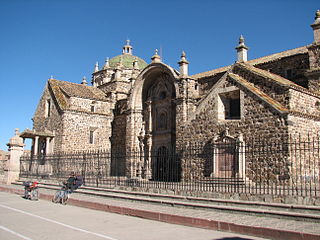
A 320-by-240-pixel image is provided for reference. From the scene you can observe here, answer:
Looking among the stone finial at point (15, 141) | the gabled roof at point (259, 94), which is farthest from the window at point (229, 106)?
the stone finial at point (15, 141)

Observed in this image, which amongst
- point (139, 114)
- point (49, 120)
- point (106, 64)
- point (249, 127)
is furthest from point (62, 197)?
point (106, 64)

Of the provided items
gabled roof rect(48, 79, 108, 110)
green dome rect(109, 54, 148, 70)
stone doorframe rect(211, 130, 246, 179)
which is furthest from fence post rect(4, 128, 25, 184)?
green dome rect(109, 54, 148, 70)

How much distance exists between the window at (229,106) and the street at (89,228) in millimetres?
9491

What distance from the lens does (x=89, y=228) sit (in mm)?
8727

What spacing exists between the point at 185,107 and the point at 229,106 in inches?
157

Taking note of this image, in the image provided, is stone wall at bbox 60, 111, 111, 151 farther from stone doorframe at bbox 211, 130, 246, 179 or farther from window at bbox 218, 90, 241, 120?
stone doorframe at bbox 211, 130, 246, 179

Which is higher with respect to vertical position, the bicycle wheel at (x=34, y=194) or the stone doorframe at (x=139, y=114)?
the stone doorframe at (x=139, y=114)

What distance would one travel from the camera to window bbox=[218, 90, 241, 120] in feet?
60.8

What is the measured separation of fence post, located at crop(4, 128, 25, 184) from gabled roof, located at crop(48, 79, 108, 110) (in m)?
6.36

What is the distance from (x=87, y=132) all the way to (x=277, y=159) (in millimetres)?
18669

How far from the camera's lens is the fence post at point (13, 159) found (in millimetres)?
22625

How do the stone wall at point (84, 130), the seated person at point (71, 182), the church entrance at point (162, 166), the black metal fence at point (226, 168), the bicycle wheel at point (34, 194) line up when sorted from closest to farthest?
the black metal fence at point (226, 168)
the church entrance at point (162, 166)
the bicycle wheel at point (34, 194)
the seated person at point (71, 182)
the stone wall at point (84, 130)

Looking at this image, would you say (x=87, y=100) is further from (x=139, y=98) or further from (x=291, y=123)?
(x=291, y=123)

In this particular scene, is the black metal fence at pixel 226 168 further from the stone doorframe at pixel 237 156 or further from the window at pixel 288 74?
the window at pixel 288 74
